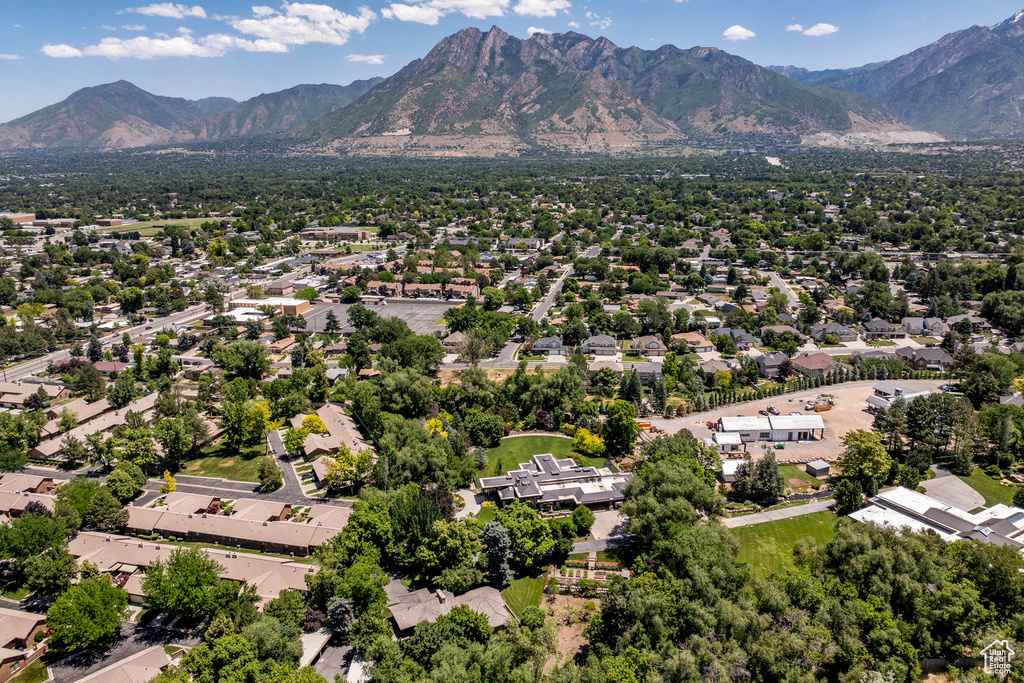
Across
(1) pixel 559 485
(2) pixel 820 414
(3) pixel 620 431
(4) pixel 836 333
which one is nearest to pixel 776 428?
(2) pixel 820 414

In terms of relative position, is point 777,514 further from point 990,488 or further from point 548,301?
point 548,301

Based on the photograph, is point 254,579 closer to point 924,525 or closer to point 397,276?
point 924,525

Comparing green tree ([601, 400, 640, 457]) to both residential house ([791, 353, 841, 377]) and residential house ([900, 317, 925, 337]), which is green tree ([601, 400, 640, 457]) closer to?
residential house ([791, 353, 841, 377])

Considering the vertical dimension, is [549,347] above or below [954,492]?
above

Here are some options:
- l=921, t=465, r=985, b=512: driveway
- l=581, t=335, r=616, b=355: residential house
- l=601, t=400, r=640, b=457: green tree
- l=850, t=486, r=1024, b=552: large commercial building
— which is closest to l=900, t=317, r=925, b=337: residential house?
l=581, t=335, r=616, b=355: residential house

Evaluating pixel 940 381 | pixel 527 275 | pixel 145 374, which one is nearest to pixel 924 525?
pixel 940 381

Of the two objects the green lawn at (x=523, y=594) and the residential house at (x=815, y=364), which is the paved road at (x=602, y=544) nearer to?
the green lawn at (x=523, y=594)

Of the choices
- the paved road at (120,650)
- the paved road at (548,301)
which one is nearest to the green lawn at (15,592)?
the paved road at (120,650)
